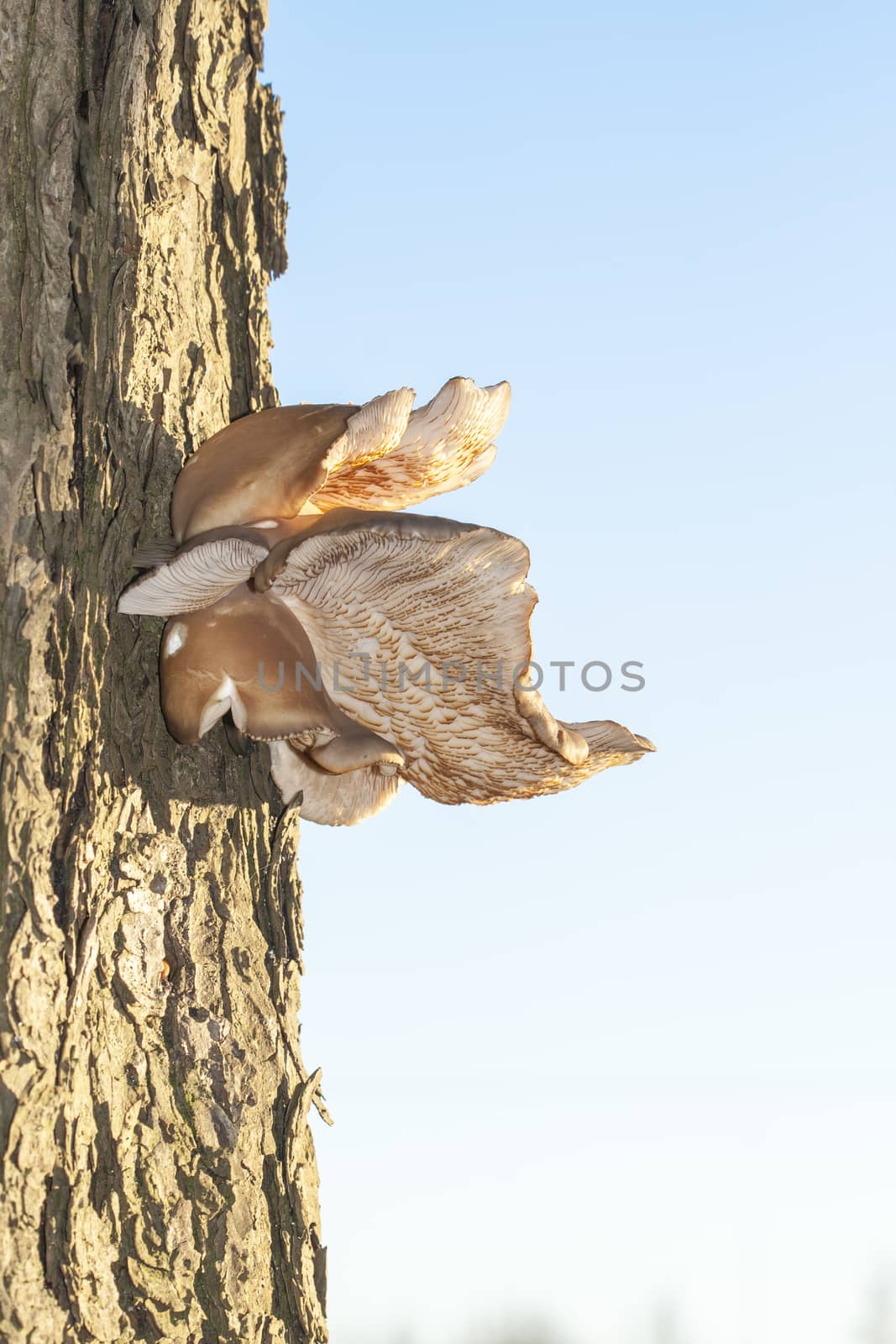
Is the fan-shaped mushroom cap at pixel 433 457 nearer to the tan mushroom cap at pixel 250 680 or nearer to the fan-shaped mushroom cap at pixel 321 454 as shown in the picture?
the fan-shaped mushroom cap at pixel 321 454

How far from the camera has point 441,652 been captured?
8.00 ft

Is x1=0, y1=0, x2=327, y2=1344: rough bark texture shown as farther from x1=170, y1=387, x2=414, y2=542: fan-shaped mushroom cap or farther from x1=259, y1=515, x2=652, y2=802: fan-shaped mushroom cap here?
x1=259, y1=515, x2=652, y2=802: fan-shaped mushroom cap

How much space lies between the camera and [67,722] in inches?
88.4

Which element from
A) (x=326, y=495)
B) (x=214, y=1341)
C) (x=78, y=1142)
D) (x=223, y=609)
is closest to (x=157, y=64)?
(x=326, y=495)

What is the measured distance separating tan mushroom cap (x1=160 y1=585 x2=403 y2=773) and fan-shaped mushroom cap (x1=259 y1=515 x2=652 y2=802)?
72 mm

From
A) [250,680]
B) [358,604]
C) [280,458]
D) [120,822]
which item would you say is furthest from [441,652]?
[120,822]

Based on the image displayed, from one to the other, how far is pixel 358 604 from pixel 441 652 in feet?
0.63

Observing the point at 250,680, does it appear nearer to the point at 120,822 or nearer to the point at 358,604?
the point at 358,604

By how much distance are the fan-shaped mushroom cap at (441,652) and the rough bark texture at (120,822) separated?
360mm

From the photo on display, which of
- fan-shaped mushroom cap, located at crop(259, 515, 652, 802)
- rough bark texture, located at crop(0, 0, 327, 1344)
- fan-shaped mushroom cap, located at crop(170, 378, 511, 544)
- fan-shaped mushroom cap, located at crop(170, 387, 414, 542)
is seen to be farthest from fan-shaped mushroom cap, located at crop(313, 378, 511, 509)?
rough bark texture, located at crop(0, 0, 327, 1344)

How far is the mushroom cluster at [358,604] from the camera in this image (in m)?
2.27

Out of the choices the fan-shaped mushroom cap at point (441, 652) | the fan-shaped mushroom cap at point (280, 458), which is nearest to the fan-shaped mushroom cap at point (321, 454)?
the fan-shaped mushroom cap at point (280, 458)

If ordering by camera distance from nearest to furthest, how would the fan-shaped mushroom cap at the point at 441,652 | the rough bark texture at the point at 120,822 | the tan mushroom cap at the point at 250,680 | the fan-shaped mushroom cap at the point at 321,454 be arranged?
the rough bark texture at the point at 120,822, the fan-shaped mushroom cap at the point at 441,652, the fan-shaped mushroom cap at the point at 321,454, the tan mushroom cap at the point at 250,680

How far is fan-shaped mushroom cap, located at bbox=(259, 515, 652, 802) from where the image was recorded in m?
2.22
